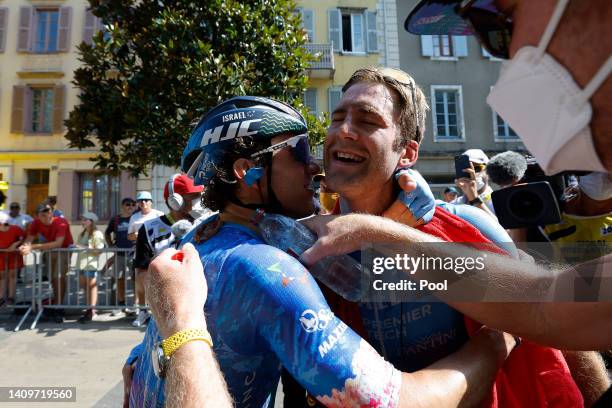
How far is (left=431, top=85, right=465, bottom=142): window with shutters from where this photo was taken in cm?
1973

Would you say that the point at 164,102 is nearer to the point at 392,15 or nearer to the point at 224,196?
the point at 224,196

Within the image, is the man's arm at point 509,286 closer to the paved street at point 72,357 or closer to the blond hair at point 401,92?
the blond hair at point 401,92

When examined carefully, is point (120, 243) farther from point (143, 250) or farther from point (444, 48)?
point (444, 48)

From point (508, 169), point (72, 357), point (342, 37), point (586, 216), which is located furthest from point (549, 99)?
point (342, 37)

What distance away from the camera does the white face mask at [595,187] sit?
2800mm

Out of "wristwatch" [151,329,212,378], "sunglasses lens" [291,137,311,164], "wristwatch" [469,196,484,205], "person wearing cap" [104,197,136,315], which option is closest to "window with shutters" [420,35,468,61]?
"person wearing cap" [104,197,136,315]

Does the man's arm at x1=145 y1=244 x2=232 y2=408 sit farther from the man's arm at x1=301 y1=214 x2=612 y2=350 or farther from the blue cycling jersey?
the man's arm at x1=301 y1=214 x2=612 y2=350

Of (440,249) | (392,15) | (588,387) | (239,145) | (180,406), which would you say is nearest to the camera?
(180,406)

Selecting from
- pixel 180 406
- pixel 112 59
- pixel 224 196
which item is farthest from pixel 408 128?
pixel 112 59

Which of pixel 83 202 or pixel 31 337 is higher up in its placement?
pixel 83 202

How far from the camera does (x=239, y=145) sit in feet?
5.69

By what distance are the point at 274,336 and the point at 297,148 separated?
0.88 metres

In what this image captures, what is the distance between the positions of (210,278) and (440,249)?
0.80m

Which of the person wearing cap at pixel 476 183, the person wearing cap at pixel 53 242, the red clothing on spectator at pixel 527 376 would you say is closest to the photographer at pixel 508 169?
the person wearing cap at pixel 476 183
